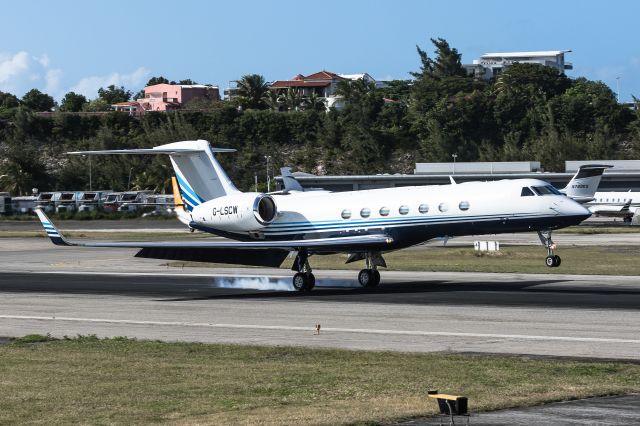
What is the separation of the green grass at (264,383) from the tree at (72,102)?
16761 centimetres

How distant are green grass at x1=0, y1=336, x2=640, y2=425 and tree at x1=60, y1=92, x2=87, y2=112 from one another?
168m

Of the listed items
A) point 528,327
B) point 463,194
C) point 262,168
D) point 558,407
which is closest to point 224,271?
point 463,194

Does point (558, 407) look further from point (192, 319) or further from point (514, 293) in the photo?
point (514, 293)

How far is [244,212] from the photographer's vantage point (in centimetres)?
3572

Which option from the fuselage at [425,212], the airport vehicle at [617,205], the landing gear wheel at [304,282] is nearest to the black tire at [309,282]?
the landing gear wheel at [304,282]

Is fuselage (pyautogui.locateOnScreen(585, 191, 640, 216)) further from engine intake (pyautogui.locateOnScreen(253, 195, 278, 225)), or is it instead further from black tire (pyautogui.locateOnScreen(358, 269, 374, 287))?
engine intake (pyautogui.locateOnScreen(253, 195, 278, 225))

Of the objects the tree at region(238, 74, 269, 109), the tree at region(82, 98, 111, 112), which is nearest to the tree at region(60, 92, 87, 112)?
the tree at region(82, 98, 111, 112)

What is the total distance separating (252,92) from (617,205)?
85.6 metres

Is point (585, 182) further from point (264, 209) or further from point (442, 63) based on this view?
point (442, 63)

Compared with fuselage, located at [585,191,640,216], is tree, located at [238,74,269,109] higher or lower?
higher

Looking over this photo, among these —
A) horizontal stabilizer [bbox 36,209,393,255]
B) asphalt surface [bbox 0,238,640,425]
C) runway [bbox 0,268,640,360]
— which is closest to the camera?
asphalt surface [bbox 0,238,640,425]

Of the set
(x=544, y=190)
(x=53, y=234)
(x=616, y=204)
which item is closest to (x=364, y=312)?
(x=544, y=190)

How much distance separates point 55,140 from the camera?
491 feet

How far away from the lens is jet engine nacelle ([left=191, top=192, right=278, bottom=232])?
35.7 m
